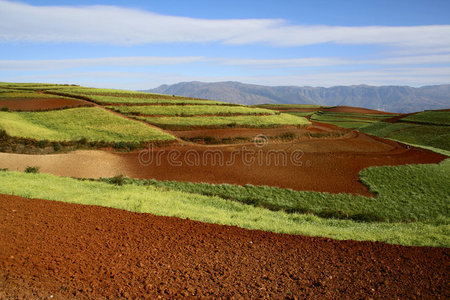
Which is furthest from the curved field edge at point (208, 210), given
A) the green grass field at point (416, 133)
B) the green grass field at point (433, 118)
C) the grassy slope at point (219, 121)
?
the green grass field at point (433, 118)

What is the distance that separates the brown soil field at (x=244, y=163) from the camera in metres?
22.5

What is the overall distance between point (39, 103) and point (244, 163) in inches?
1417

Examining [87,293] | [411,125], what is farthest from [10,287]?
[411,125]

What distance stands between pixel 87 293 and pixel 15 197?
29.7ft

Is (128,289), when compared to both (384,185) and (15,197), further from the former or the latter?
(384,185)

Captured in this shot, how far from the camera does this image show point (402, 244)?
35.2 ft

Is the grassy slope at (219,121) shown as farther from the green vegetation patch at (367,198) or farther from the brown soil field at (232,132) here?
the green vegetation patch at (367,198)

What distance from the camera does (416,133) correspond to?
52188mm

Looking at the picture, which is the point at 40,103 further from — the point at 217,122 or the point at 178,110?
the point at 217,122

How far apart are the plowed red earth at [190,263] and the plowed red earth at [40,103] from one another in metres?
38.4

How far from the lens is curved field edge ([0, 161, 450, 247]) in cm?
1191

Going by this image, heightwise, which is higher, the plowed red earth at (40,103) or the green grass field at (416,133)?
the plowed red earth at (40,103)

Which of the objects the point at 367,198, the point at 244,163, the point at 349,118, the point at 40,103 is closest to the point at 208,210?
the point at 367,198

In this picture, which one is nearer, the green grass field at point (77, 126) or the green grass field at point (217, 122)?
the green grass field at point (77, 126)
